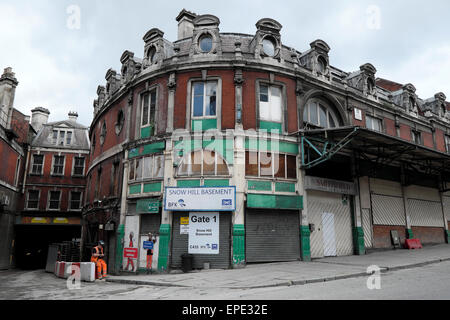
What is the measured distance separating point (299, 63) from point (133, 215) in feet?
41.9

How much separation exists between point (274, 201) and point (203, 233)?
12.5 ft

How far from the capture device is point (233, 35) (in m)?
19.5

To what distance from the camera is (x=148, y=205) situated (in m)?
17.2

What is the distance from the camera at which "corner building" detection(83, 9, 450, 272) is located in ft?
53.9

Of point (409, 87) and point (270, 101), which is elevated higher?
point (409, 87)

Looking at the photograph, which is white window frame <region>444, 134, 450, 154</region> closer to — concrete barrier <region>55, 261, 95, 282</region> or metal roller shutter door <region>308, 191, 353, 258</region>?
metal roller shutter door <region>308, 191, 353, 258</region>

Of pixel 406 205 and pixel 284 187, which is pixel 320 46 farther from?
pixel 406 205

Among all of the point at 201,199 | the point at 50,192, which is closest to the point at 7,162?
the point at 50,192

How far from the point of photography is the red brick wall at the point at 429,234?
24.2m

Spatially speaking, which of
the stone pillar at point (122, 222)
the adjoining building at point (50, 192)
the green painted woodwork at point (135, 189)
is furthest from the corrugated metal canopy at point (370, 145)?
the adjoining building at point (50, 192)

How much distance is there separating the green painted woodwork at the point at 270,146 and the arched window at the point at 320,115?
2.50 metres

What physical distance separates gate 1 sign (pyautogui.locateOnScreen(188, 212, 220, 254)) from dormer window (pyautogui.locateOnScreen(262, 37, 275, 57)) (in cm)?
944

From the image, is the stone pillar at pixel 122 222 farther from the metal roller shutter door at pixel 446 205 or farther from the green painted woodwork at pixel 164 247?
the metal roller shutter door at pixel 446 205
